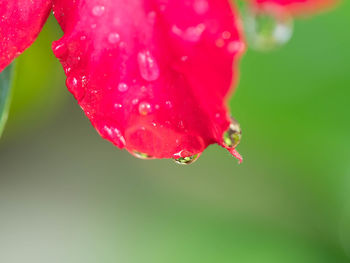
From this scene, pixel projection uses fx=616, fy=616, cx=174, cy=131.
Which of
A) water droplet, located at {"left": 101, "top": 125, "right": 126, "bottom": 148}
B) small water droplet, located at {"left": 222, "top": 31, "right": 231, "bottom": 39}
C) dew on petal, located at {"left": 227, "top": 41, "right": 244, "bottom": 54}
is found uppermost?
small water droplet, located at {"left": 222, "top": 31, "right": 231, "bottom": 39}

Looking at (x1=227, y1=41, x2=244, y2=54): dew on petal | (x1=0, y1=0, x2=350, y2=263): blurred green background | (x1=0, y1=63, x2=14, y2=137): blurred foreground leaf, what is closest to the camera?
(x1=227, y1=41, x2=244, y2=54): dew on petal

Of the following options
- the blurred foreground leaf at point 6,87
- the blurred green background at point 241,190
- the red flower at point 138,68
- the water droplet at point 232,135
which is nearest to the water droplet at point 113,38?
the red flower at point 138,68

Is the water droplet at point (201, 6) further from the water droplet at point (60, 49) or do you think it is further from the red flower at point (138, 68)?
the water droplet at point (60, 49)

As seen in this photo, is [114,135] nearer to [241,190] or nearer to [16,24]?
[16,24]

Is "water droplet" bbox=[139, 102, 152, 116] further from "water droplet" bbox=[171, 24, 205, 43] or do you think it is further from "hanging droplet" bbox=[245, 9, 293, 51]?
"hanging droplet" bbox=[245, 9, 293, 51]

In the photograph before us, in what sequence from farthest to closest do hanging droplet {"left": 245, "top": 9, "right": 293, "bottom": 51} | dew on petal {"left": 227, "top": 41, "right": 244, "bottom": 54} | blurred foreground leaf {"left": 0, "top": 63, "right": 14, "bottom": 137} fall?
hanging droplet {"left": 245, "top": 9, "right": 293, "bottom": 51}
blurred foreground leaf {"left": 0, "top": 63, "right": 14, "bottom": 137}
dew on petal {"left": 227, "top": 41, "right": 244, "bottom": 54}

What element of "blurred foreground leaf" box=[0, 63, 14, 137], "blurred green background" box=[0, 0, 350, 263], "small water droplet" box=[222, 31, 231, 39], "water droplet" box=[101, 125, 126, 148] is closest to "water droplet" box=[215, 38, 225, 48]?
"small water droplet" box=[222, 31, 231, 39]
